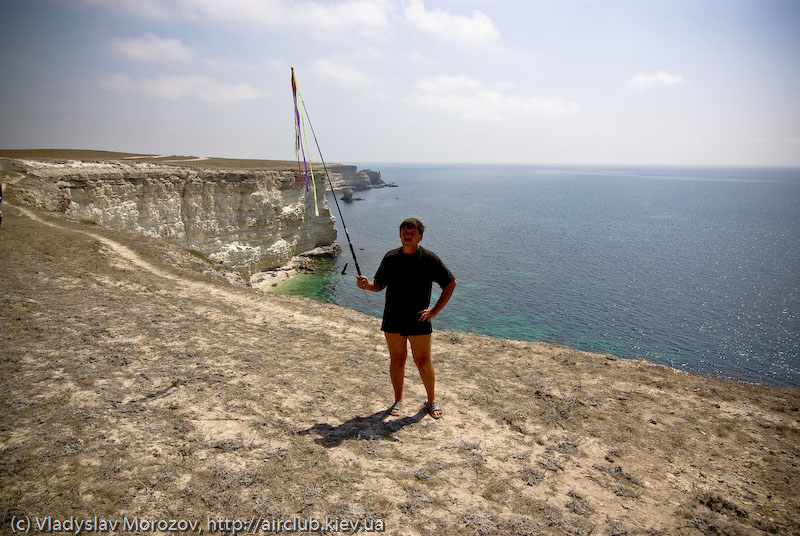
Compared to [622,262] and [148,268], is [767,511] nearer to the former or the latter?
[148,268]

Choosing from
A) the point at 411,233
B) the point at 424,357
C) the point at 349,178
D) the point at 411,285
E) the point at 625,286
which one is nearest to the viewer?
the point at 411,233

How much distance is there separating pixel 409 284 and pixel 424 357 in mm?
1075

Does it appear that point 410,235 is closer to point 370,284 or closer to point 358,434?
point 370,284

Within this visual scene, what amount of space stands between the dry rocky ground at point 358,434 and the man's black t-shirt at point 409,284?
144cm

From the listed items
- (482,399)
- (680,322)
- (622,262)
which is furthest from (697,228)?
(482,399)

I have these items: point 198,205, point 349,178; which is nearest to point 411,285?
point 198,205

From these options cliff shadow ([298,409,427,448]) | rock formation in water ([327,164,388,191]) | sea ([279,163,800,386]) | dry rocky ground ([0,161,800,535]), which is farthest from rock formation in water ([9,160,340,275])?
rock formation in water ([327,164,388,191])

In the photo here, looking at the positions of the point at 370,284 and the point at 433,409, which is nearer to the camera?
the point at 370,284

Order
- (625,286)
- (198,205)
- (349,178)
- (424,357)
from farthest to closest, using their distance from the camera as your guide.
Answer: (349,178) < (625,286) < (198,205) < (424,357)

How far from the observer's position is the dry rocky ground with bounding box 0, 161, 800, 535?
3857mm

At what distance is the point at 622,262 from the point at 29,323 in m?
42.3

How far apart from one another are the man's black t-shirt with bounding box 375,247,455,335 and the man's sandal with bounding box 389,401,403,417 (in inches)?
49.5

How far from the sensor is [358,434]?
5.14 meters

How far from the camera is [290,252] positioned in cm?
3769
